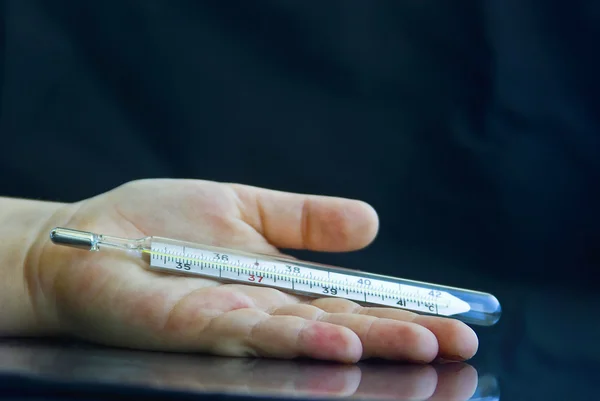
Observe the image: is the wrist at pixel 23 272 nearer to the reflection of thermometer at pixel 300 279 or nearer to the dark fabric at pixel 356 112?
the reflection of thermometer at pixel 300 279

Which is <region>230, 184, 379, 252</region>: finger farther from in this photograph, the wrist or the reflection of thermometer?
the wrist

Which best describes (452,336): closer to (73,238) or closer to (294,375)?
(294,375)

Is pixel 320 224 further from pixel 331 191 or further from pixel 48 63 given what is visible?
pixel 48 63

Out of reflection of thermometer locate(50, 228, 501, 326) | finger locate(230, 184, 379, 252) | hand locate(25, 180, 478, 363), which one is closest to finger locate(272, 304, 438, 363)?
hand locate(25, 180, 478, 363)

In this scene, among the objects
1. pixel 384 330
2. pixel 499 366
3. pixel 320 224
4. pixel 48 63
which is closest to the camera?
pixel 384 330

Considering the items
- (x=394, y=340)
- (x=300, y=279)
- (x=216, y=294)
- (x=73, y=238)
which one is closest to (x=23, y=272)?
(x=73, y=238)

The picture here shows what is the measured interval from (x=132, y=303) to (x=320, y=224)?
14.8 inches

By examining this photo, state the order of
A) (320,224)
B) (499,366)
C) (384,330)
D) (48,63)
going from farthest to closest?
(48,63) < (320,224) < (499,366) < (384,330)

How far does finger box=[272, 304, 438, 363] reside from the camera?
917 millimetres

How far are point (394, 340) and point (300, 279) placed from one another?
0.24 metres

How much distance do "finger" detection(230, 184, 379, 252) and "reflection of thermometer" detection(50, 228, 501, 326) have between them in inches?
4.2

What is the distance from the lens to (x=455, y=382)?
0.89 meters

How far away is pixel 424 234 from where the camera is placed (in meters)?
1.67

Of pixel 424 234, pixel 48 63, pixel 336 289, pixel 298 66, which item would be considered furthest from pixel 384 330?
pixel 48 63
